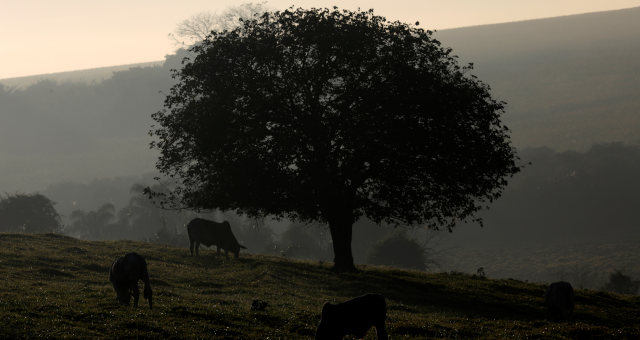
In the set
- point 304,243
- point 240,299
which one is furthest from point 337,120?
point 304,243

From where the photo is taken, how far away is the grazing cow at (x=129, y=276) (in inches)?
906

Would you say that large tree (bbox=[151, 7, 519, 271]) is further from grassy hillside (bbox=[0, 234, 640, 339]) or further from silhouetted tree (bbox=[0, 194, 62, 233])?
silhouetted tree (bbox=[0, 194, 62, 233])

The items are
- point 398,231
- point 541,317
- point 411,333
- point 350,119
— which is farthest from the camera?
point 398,231

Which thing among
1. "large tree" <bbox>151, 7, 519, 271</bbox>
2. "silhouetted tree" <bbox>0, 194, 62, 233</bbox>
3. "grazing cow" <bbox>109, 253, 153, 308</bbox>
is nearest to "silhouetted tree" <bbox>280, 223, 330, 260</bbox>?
"silhouetted tree" <bbox>0, 194, 62, 233</bbox>

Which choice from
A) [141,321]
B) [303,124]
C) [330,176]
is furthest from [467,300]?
[141,321]

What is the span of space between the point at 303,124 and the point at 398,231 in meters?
60.0

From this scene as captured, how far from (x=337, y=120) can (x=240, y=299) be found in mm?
13477

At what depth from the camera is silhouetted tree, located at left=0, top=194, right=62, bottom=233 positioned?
94188 mm

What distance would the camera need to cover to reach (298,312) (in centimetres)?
2461

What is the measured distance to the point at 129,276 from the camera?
2314 centimetres

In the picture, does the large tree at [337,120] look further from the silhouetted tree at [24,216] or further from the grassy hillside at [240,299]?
the silhouetted tree at [24,216]

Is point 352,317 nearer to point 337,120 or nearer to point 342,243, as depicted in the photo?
point 337,120

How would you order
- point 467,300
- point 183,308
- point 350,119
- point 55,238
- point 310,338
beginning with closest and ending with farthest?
point 310,338, point 183,308, point 467,300, point 350,119, point 55,238

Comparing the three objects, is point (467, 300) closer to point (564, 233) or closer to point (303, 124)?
point (303, 124)
